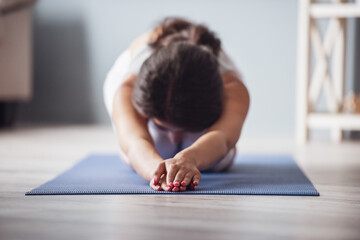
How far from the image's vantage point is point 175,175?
1.02 metres

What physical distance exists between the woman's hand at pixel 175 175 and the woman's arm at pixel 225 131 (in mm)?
35

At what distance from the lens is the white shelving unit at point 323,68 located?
2.14m

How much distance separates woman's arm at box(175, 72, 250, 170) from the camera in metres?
1.11

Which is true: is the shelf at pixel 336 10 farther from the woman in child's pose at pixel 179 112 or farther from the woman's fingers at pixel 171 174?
the woman's fingers at pixel 171 174

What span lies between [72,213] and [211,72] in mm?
510

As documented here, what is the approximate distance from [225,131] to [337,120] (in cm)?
110

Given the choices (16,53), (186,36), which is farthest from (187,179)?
(16,53)

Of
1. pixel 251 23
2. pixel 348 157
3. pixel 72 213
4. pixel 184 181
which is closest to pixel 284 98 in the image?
pixel 251 23

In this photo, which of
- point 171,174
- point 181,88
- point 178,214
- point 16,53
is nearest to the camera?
point 178,214

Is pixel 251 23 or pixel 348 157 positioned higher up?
pixel 251 23

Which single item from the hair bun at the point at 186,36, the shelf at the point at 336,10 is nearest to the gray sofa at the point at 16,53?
the hair bun at the point at 186,36

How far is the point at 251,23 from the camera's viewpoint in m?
2.66

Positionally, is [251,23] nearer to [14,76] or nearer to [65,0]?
[65,0]

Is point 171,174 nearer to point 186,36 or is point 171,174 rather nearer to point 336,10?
point 186,36
